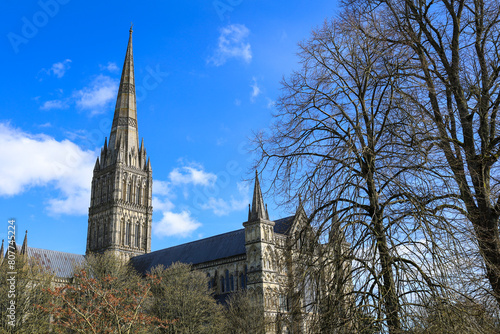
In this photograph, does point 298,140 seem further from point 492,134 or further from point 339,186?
point 492,134

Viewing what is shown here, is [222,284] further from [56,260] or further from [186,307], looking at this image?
[56,260]

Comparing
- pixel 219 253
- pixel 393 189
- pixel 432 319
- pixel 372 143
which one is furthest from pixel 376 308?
pixel 219 253

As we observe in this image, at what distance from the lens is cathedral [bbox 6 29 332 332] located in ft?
148

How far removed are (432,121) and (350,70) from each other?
239 cm

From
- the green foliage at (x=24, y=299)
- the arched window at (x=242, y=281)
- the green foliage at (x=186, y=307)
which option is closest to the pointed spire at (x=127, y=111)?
the arched window at (x=242, y=281)

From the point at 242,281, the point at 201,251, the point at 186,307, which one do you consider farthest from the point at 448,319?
the point at 201,251

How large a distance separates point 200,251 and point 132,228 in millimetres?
17397

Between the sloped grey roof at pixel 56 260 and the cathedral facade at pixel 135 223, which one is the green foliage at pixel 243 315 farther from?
the sloped grey roof at pixel 56 260

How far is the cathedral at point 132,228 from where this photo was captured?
4519cm

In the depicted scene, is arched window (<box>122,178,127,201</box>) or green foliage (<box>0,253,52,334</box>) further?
arched window (<box>122,178,127,201</box>)

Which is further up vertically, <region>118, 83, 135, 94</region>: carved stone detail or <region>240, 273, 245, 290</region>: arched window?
<region>118, 83, 135, 94</region>: carved stone detail

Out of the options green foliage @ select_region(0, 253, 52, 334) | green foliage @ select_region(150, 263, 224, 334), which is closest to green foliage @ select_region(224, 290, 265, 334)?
green foliage @ select_region(150, 263, 224, 334)

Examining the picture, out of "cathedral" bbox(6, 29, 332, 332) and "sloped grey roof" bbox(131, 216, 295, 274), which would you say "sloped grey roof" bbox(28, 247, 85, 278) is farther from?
"sloped grey roof" bbox(131, 216, 295, 274)

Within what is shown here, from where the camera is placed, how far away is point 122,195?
6650 cm
